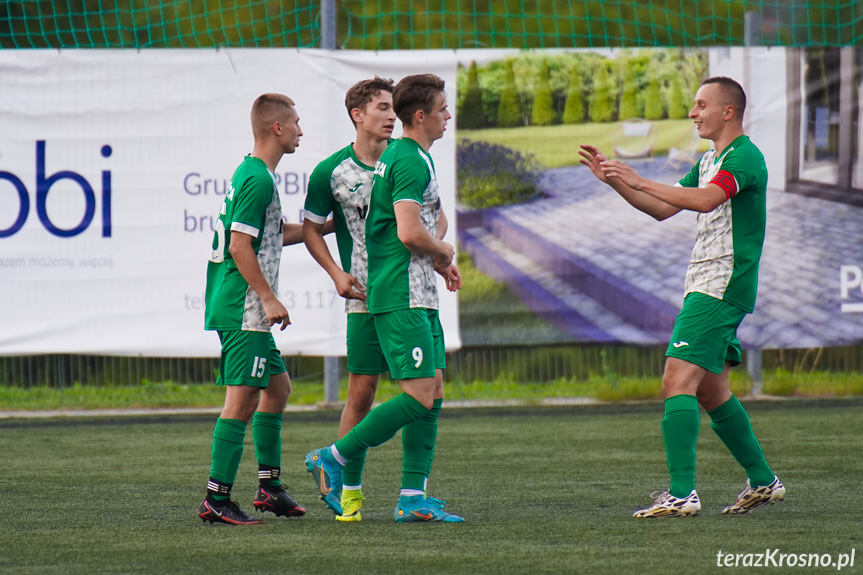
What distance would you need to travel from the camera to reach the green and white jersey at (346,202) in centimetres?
508

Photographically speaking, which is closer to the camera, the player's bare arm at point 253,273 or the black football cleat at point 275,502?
the player's bare arm at point 253,273

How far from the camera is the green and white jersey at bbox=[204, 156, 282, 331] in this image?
15.5ft

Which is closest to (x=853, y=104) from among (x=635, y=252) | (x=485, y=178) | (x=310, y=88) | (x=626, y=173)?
(x=635, y=252)

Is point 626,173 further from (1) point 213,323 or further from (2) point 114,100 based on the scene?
(2) point 114,100

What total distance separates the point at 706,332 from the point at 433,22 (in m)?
12.9

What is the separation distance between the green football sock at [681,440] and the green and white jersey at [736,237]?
469mm

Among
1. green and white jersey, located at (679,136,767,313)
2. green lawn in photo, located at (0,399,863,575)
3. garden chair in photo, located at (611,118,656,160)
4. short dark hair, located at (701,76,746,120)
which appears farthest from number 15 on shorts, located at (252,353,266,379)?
garden chair in photo, located at (611,118,656,160)

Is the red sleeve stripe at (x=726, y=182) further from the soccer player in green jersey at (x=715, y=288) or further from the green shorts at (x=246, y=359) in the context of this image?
the green shorts at (x=246, y=359)

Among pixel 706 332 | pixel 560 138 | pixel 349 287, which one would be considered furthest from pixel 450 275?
pixel 560 138

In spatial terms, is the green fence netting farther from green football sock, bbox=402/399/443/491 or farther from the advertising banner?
green football sock, bbox=402/399/443/491

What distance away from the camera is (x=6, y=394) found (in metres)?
10.1

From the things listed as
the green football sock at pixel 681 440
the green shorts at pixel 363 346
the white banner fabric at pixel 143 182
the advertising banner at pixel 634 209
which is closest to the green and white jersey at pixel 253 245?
the green shorts at pixel 363 346

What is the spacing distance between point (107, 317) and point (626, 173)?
6.23 meters

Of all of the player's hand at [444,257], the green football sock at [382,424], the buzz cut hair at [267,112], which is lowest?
the green football sock at [382,424]
